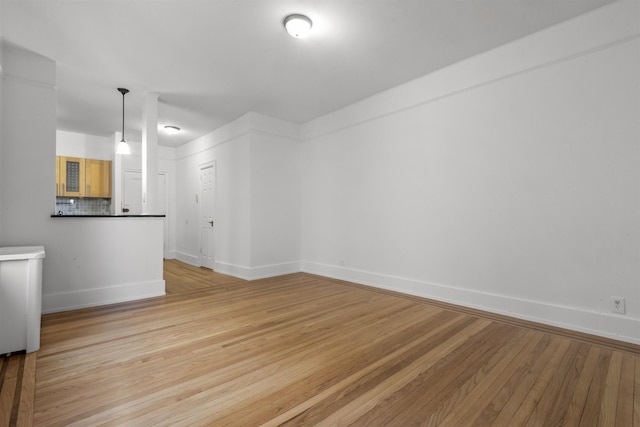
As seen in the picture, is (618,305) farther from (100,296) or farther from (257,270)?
(100,296)

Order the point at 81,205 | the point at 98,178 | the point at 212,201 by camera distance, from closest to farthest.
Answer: the point at 212,201 → the point at 98,178 → the point at 81,205

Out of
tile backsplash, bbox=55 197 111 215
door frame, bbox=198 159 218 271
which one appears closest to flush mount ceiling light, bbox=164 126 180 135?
door frame, bbox=198 159 218 271

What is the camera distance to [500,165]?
135 inches

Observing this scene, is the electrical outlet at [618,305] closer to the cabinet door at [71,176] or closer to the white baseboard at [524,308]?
the white baseboard at [524,308]

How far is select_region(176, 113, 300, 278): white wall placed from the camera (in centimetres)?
544

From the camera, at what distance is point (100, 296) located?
3.78 meters

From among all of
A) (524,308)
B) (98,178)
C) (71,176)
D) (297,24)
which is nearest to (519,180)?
(524,308)

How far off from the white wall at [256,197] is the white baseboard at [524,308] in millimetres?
1803

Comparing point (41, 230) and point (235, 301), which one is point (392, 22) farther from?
point (41, 230)

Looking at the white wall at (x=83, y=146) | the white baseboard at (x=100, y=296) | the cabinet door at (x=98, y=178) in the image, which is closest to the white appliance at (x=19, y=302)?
the white baseboard at (x=100, y=296)

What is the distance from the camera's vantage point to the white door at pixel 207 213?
644 cm

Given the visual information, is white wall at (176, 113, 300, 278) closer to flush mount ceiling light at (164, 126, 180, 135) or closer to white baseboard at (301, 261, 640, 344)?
flush mount ceiling light at (164, 126, 180, 135)

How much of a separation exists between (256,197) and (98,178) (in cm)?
426

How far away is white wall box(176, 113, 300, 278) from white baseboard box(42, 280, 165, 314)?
160 centimetres
